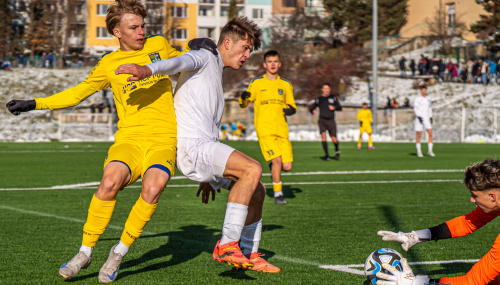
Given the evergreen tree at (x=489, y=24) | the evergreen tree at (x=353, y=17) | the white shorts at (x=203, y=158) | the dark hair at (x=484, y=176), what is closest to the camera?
the dark hair at (x=484, y=176)

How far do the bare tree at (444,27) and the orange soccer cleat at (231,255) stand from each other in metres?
61.7

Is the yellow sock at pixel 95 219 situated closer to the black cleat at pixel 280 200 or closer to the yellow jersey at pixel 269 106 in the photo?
the black cleat at pixel 280 200

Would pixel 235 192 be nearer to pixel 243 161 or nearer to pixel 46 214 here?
pixel 243 161

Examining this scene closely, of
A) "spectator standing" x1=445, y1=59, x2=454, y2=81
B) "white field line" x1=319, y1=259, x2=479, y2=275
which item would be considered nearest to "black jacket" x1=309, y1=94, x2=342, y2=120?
"white field line" x1=319, y1=259, x2=479, y2=275

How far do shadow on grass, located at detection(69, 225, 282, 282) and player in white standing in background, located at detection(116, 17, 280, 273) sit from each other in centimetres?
48

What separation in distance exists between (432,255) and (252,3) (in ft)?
267

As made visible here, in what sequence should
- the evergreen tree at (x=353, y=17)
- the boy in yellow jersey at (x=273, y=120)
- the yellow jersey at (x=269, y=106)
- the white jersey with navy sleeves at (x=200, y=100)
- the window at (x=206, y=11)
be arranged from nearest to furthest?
the white jersey with navy sleeves at (x=200, y=100)
the boy in yellow jersey at (x=273, y=120)
the yellow jersey at (x=269, y=106)
the evergreen tree at (x=353, y=17)
the window at (x=206, y=11)

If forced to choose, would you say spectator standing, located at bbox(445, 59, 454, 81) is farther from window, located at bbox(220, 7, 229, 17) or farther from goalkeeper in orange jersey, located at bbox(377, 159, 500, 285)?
goalkeeper in orange jersey, located at bbox(377, 159, 500, 285)

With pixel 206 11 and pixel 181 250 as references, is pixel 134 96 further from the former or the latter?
pixel 206 11

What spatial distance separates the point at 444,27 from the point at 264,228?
62.5 meters

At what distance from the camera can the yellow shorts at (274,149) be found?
10.5 m

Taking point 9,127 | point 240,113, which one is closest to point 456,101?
point 240,113

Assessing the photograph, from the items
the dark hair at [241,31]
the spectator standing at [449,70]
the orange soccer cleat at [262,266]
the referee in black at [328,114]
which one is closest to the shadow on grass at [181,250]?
the orange soccer cleat at [262,266]

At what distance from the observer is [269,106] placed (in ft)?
35.1
